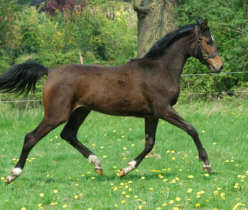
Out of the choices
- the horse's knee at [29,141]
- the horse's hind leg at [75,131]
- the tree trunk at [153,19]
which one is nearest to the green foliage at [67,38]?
the tree trunk at [153,19]

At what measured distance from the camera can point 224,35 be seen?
13.5 m

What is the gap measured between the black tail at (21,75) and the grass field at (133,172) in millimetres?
1334

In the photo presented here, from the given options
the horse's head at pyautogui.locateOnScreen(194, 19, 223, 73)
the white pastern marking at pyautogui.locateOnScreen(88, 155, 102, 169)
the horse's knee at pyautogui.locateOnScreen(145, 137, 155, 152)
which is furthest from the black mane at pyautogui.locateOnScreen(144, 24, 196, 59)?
the white pastern marking at pyautogui.locateOnScreen(88, 155, 102, 169)

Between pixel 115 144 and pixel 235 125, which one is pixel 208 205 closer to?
pixel 115 144

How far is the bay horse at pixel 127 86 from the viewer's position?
253 inches

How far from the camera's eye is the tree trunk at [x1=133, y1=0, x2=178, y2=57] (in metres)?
13.5

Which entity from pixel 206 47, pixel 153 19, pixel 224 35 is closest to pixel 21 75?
pixel 206 47

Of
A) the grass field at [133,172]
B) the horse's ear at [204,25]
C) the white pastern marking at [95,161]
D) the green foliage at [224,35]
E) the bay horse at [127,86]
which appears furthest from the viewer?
the green foliage at [224,35]

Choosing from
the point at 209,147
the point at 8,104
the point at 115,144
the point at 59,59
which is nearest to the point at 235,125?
the point at 209,147

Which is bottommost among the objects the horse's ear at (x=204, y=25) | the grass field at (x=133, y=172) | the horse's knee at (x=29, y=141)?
the grass field at (x=133, y=172)

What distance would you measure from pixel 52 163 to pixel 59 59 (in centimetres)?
958

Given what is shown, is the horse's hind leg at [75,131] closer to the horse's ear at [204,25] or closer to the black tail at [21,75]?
the black tail at [21,75]

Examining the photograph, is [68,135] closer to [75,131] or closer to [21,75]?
[75,131]

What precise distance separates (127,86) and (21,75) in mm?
1626
